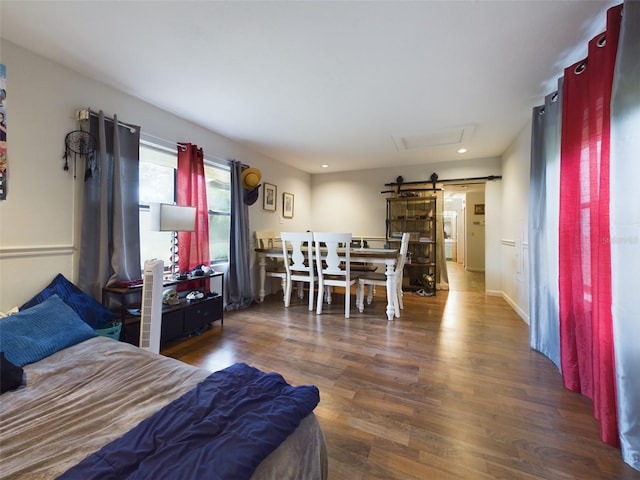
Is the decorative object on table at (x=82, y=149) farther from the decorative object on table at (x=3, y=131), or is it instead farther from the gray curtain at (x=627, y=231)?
the gray curtain at (x=627, y=231)

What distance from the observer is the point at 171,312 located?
2.45 m

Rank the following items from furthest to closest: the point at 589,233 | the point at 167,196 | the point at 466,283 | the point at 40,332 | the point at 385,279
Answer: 1. the point at 466,283
2. the point at 385,279
3. the point at 167,196
4. the point at 589,233
5. the point at 40,332

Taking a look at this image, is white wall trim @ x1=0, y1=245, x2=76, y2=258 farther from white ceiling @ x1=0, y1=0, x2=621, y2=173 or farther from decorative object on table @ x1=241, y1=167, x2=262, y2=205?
decorative object on table @ x1=241, y1=167, x2=262, y2=205

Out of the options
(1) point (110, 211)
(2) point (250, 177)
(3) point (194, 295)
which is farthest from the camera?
(2) point (250, 177)

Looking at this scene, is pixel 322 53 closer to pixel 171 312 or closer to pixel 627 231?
pixel 627 231

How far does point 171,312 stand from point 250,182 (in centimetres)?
206

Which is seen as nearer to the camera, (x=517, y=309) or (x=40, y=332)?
(x=40, y=332)

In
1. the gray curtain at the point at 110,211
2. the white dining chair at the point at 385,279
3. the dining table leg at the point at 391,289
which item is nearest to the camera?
the gray curtain at the point at 110,211

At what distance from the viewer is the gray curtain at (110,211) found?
7.11 ft

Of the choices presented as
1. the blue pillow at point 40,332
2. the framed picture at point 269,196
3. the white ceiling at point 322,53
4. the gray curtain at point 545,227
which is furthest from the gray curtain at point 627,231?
Answer: the framed picture at point 269,196

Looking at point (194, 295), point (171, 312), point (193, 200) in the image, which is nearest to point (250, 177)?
point (193, 200)

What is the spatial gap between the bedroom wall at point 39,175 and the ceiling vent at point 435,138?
10.8ft

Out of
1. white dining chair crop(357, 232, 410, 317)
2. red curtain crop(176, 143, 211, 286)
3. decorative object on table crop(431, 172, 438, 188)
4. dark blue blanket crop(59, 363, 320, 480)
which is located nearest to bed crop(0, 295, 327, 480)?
dark blue blanket crop(59, 363, 320, 480)

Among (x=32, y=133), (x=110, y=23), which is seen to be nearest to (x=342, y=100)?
(x=110, y=23)
